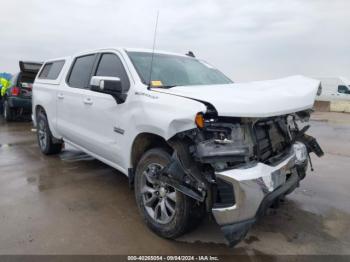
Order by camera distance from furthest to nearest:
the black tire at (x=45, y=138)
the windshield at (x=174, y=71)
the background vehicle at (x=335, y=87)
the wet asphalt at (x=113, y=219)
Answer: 1. the background vehicle at (x=335, y=87)
2. the black tire at (x=45, y=138)
3. the windshield at (x=174, y=71)
4. the wet asphalt at (x=113, y=219)

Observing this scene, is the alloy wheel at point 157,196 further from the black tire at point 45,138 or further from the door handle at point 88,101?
the black tire at point 45,138

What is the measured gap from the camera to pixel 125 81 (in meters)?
3.77

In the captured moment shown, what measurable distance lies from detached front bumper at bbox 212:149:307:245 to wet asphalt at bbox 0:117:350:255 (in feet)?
1.78

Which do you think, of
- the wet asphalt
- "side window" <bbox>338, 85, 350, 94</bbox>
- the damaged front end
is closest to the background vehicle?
"side window" <bbox>338, 85, 350, 94</bbox>

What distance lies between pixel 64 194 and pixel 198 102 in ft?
8.45

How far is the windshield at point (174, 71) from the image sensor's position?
149 inches

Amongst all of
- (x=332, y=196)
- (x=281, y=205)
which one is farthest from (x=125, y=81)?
(x=332, y=196)

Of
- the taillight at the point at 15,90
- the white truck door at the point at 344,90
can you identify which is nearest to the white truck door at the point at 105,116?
the taillight at the point at 15,90

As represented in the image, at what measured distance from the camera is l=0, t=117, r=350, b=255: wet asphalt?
3.07 meters

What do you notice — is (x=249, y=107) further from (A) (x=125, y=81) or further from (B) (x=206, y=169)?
(A) (x=125, y=81)

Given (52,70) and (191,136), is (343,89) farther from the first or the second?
(191,136)

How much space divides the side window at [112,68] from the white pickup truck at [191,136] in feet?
0.05

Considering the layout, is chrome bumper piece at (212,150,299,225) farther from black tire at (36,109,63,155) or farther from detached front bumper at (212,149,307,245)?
black tire at (36,109,63,155)

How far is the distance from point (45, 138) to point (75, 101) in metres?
1.96
